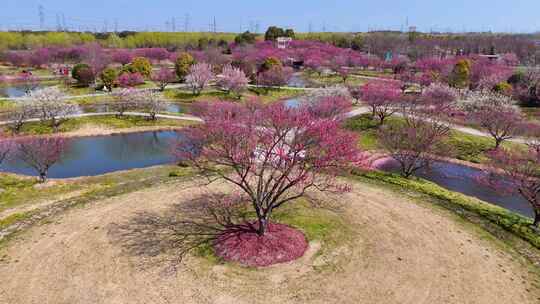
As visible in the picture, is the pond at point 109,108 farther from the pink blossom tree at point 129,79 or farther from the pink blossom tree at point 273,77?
the pink blossom tree at point 273,77

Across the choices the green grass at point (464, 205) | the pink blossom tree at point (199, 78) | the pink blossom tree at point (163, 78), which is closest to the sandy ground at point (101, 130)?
the pink blossom tree at point (199, 78)

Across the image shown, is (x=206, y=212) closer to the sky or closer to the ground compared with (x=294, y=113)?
closer to the ground

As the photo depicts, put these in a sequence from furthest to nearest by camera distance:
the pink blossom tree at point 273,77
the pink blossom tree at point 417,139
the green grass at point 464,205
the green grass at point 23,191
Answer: the pink blossom tree at point 273,77 → the pink blossom tree at point 417,139 → the green grass at point 23,191 → the green grass at point 464,205

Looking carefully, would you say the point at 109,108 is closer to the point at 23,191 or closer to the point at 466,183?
the point at 23,191

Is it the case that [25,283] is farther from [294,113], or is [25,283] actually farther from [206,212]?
[294,113]

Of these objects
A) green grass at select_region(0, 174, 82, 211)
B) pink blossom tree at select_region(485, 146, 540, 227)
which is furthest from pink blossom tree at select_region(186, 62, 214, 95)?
pink blossom tree at select_region(485, 146, 540, 227)

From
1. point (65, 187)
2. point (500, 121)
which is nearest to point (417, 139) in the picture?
point (500, 121)

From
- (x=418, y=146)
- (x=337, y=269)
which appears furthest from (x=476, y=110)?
(x=337, y=269)
